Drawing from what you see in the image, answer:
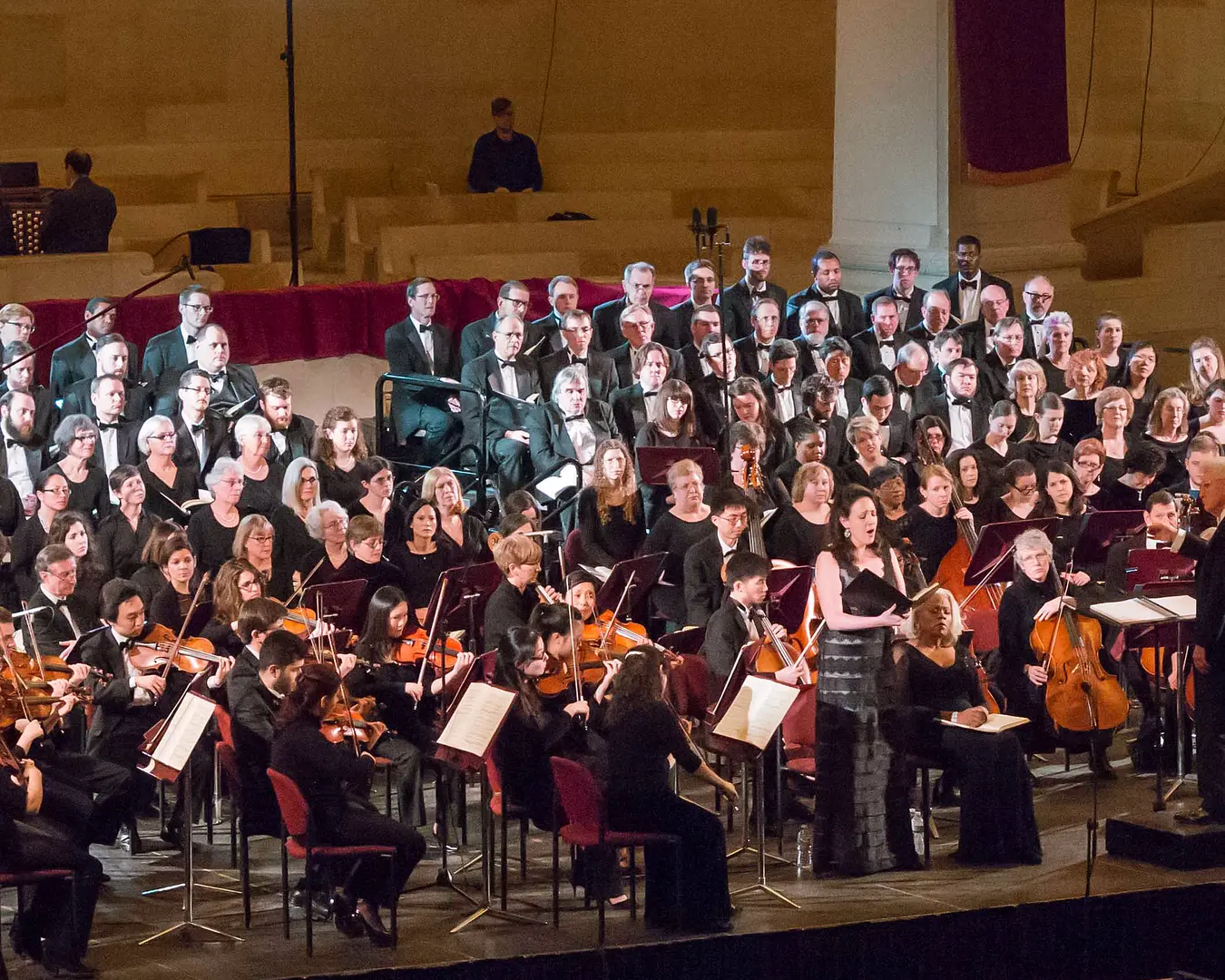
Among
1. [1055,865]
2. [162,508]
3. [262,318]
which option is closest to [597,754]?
[1055,865]

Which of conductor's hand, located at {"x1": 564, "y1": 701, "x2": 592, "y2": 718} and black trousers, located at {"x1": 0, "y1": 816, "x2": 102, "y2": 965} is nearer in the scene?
black trousers, located at {"x1": 0, "y1": 816, "x2": 102, "y2": 965}

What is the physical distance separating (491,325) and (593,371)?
2.19 feet

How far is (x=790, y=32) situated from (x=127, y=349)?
25.3ft

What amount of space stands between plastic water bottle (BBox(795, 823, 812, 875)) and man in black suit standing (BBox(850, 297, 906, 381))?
11.2ft

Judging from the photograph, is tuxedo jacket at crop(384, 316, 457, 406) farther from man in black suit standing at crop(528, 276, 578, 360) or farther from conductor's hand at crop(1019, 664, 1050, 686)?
conductor's hand at crop(1019, 664, 1050, 686)

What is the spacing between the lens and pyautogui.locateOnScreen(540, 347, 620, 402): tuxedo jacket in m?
9.29

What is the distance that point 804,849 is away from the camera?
6789mm

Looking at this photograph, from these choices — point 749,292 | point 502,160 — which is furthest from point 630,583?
point 502,160

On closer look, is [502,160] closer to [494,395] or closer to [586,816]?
[494,395]

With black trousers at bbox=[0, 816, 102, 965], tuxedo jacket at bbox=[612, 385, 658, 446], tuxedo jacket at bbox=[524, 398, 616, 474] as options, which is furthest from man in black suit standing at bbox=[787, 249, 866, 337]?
black trousers at bbox=[0, 816, 102, 965]

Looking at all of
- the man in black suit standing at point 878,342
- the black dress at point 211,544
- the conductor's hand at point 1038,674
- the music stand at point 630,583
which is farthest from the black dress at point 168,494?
the conductor's hand at point 1038,674

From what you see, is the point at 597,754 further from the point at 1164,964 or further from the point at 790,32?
the point at 790,32

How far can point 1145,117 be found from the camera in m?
15.1

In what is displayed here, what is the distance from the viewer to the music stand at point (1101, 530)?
753cm
